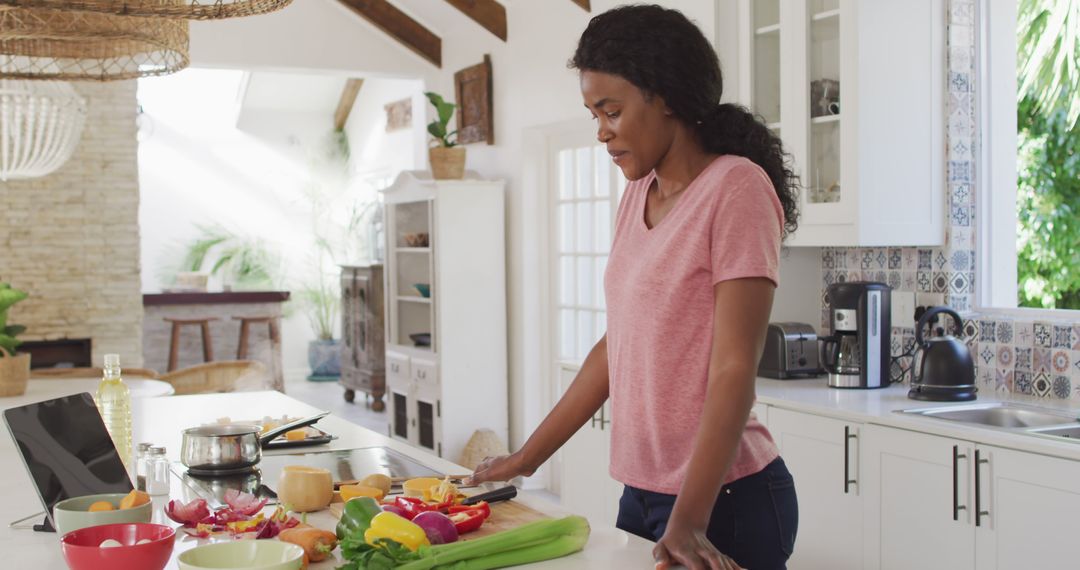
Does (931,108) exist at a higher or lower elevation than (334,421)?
higher

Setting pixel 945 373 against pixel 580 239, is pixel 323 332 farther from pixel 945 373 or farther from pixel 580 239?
pixel 945 373

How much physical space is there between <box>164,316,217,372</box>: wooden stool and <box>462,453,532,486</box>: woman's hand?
7.62 metres

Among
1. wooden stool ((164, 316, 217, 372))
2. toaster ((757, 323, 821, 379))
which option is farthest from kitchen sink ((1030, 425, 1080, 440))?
wooden stool ((164, 316, 217, 372))

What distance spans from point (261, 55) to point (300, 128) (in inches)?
209

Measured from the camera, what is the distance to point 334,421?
112 inches

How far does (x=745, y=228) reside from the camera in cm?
159

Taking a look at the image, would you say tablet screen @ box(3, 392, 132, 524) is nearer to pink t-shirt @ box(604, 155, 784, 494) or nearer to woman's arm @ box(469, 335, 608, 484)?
woman's arm @ box(469, 335, 608, 484)

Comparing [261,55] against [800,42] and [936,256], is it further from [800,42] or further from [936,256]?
[936,256]

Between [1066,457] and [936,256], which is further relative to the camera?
[936,256]

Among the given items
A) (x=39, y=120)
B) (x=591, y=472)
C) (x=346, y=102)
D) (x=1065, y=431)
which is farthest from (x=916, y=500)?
(x=346, y=102)

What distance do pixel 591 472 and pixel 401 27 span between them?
3.91 metres

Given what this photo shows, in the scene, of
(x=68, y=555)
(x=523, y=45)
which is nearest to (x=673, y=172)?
(x=68, y=555)

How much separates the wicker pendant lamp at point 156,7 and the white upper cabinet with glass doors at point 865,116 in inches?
73.3

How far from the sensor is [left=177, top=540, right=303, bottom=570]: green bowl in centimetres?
137
